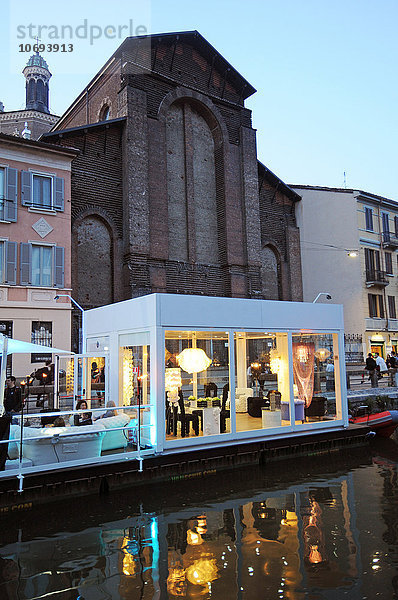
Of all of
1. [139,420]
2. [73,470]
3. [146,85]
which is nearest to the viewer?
[73,470]

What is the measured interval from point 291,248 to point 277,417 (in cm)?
2199

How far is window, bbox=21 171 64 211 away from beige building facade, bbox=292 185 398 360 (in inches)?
689

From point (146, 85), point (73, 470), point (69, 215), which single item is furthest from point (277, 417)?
A: point (146, 85)

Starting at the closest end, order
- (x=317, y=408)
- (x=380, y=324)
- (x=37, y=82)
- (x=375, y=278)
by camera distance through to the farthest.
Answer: (x=317, y=408) < (x=375, y=278) < (x=380, y=324) < (x=37, y=82)

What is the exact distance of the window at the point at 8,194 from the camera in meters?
20.3

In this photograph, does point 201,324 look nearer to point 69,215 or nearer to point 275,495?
point 275,495

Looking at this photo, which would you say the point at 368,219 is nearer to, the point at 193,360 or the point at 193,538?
the point at 193,360

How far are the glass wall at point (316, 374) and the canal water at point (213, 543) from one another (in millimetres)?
2378

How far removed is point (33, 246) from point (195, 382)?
12440mm

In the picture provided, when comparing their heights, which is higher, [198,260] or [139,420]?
[198,260]

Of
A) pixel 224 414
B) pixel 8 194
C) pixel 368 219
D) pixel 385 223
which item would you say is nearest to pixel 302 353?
pixel 224 414

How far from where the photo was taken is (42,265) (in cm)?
2108

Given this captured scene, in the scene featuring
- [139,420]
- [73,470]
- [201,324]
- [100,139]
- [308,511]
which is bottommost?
[308,511]

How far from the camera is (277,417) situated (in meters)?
12.2
